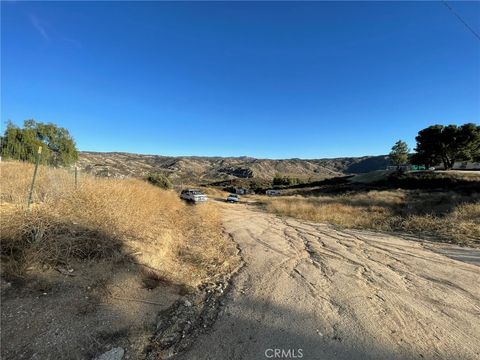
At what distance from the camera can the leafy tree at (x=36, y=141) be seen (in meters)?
27.7

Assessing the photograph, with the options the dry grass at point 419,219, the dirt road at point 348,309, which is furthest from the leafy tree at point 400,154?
the dirt road at point 348,309

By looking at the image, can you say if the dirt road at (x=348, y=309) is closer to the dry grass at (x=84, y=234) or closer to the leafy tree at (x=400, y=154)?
the dry grass at (x=84, y=234)

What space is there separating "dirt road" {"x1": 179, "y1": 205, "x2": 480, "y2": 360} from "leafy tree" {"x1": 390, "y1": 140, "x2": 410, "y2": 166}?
7303 cm

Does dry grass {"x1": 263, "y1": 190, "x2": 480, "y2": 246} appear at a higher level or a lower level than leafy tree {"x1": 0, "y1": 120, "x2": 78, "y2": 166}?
lower

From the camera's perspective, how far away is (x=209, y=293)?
5.68 metres

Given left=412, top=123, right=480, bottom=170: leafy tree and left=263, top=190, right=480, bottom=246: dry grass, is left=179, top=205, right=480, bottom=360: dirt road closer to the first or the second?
left=263, top=190, right=480, bottom=246: dry grass

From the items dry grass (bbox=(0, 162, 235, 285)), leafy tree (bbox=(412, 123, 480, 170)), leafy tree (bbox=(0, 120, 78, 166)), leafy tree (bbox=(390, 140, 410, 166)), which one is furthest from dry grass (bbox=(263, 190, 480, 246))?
leafy tree (bbox=(390, 140, 410, 166))

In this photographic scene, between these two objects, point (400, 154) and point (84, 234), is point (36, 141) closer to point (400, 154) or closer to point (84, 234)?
point (84, 234)

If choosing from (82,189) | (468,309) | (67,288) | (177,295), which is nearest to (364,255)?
(468,309)

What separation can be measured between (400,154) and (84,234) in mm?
80482

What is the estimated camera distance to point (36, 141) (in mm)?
31625

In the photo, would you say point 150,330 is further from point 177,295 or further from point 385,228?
point 385,228

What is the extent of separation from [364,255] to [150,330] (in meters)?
7.02

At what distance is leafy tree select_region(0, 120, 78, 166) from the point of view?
1089 inches
